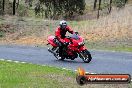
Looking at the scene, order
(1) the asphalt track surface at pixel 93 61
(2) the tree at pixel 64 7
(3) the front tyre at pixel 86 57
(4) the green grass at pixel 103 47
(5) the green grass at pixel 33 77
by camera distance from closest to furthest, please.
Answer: (5) the green grass at pixel 33 77
(1) the asphalt track surface at pixel 93 61
(3) the front tyre at pixel 86 57
(4) the green grass at pixel 103 47
(2) the tree at pixel 64 7

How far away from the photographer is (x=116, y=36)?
31.1 meters

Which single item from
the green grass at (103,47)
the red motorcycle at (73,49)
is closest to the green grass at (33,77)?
the red motorcycle at (73,49)

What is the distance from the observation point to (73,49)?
61.3 feet

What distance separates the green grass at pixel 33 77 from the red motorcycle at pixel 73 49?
3413mm

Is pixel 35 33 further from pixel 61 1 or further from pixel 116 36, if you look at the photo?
pixel 61 1

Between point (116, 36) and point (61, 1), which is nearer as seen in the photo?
point (116, 36)

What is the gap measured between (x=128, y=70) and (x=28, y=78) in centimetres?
468

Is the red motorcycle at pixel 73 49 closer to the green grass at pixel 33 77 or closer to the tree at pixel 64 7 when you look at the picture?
the green grass at pixel 33 77

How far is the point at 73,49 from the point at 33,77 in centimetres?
609

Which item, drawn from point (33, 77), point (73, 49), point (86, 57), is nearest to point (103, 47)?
point (73, 49)

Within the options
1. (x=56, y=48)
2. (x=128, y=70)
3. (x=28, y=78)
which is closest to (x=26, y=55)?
(x=56, y=48)

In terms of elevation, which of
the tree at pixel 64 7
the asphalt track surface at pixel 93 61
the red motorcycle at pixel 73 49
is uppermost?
the red motorcycle at pixel 73 49

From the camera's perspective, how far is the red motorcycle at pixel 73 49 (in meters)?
18.2

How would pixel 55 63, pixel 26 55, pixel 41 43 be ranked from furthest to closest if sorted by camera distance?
pixel 41 43 → pixel 26 55 → pixel 55 63
